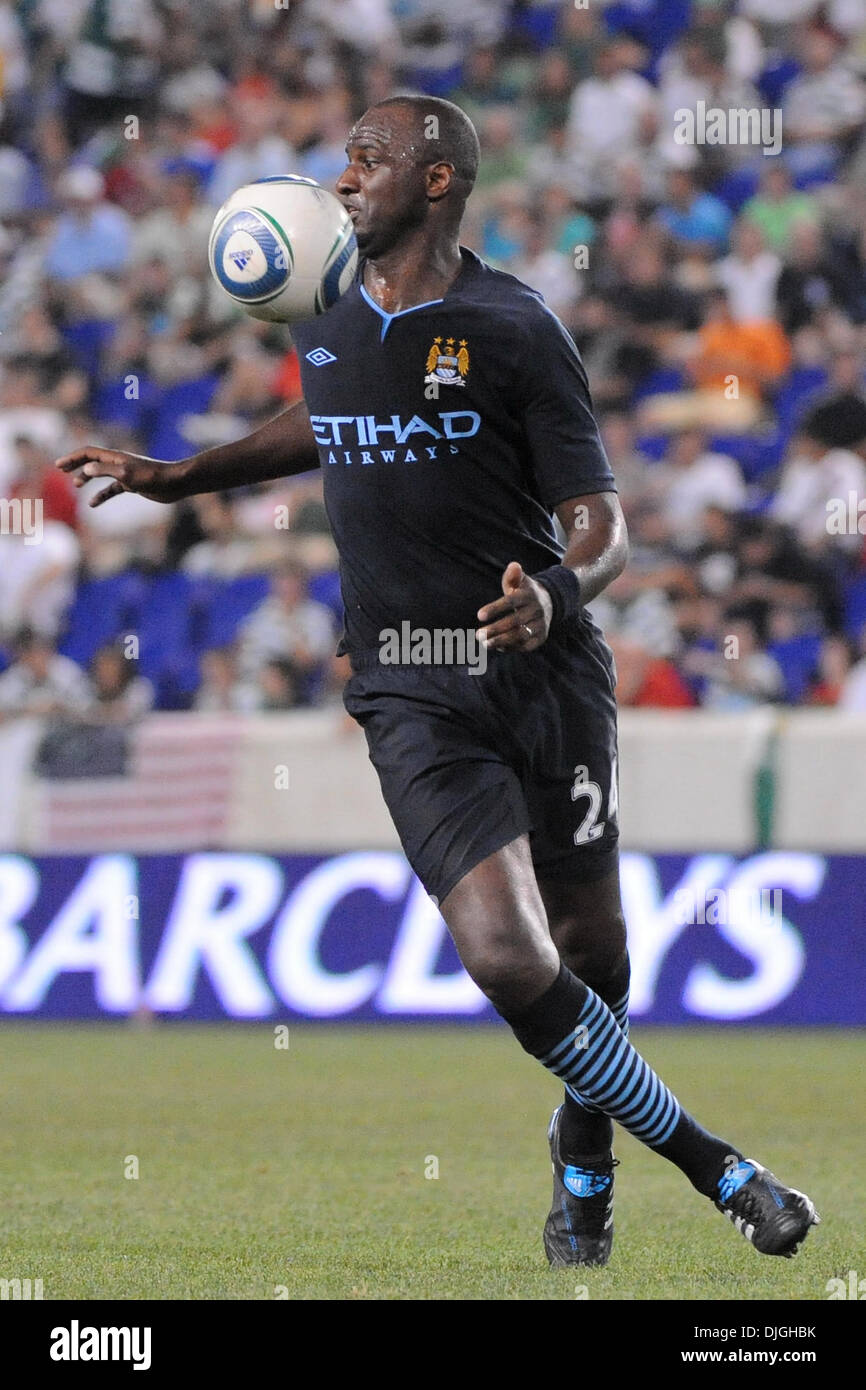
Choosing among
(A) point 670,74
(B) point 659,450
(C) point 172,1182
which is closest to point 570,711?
(C) point 172,1182

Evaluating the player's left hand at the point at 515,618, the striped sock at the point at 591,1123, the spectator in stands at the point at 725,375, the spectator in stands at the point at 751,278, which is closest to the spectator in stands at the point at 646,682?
the spectator in stands at the point at 725,375

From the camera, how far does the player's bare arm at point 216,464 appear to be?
531 centimetres

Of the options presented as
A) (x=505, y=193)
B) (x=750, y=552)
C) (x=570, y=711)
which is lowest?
(x=570, y=711)

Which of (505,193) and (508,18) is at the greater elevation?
(508,18)

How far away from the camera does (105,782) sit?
12008 mm

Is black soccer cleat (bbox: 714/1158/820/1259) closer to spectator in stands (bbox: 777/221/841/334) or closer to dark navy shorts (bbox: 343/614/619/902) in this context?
dark navy shorts (bbox: 343/614/619/902)

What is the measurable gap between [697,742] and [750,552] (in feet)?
6.21

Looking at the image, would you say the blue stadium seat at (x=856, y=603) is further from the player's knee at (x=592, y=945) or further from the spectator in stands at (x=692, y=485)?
the player's knee at (x=592, y=945)

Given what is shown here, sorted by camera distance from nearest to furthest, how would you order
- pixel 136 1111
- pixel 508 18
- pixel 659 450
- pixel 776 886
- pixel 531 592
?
pixel 531 592, pixel 136 1111, pixel 776 886, pixel 659 450, pixel 508 18

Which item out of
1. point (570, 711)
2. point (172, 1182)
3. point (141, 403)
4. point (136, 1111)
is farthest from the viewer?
point (141, 403)

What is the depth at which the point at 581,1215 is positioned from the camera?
5188 mm

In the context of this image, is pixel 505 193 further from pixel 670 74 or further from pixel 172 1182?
pixel 172 1182

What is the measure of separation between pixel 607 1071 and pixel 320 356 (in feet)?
5.85

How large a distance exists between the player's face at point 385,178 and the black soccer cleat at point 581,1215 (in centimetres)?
230
